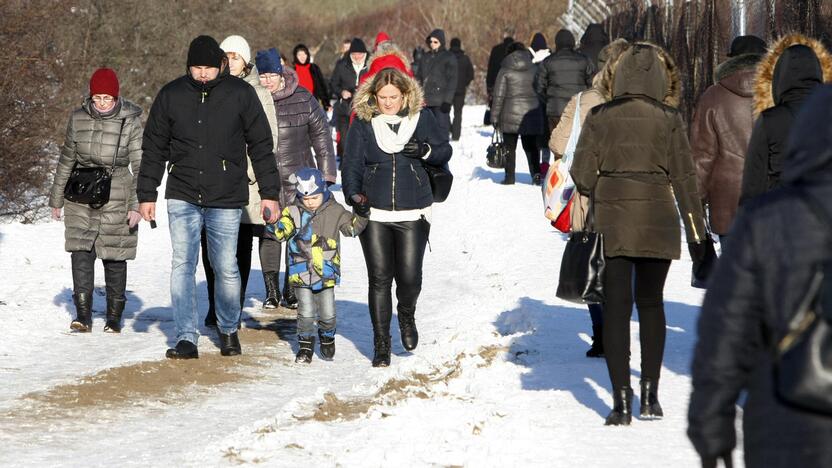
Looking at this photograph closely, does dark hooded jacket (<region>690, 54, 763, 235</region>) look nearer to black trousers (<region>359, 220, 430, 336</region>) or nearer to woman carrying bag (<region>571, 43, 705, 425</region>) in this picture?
woman carrying bag (<region>571, 43, 705, 425</region>)

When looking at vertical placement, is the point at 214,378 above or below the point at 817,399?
below

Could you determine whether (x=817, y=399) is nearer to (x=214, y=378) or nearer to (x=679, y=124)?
(x=679, y=124)

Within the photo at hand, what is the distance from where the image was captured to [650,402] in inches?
258

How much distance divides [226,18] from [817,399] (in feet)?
91.4

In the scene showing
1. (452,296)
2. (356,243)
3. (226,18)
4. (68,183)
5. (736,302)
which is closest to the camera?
(736,302)

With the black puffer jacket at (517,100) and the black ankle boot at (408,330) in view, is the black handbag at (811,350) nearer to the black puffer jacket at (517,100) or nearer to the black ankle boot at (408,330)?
the black ankle boot at (408,330)

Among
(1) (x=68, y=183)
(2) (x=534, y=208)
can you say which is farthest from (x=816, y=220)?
(2) (x=534, y=208)

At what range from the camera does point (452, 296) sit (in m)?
11.6

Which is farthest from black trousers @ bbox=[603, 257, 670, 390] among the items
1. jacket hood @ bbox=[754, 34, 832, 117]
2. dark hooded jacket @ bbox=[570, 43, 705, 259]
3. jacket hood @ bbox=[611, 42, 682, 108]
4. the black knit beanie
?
the black knit beanie

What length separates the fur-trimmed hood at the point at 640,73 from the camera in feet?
21.6

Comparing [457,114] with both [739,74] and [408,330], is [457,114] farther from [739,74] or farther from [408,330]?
[739,74]

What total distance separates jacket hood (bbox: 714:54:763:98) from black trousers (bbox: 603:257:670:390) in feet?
5.57

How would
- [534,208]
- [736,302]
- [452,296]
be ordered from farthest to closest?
[534,208], [452,296], [736,302]

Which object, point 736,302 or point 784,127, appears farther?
point 784,127
